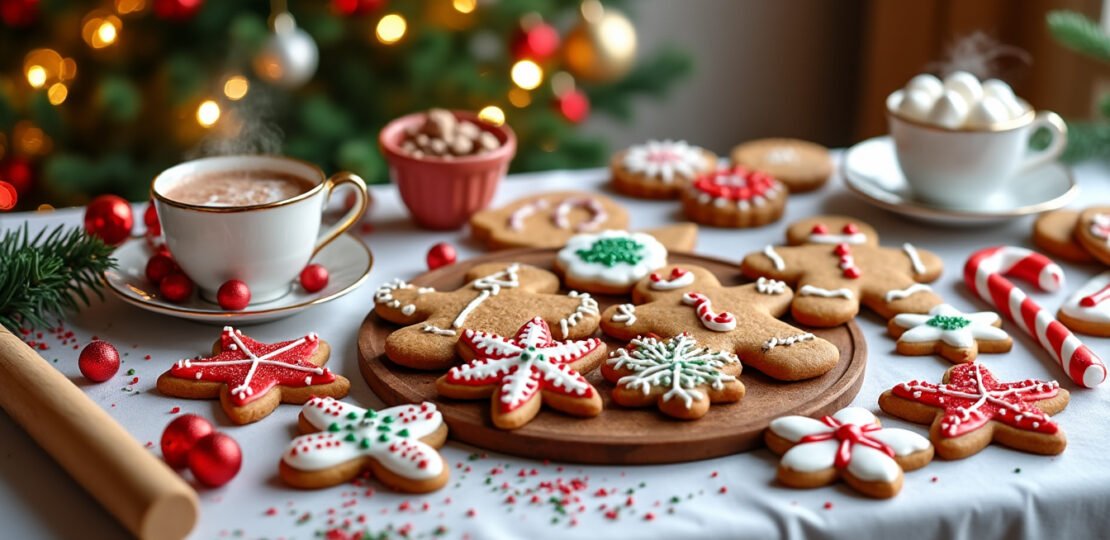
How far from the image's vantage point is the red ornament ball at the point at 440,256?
1.50 meters

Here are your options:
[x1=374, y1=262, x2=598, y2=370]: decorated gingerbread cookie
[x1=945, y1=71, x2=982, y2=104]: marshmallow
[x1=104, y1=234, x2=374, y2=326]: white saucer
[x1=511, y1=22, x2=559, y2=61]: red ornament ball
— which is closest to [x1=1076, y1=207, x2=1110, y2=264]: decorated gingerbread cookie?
[x1=945, y1=71, x2=982, y2=104]: marshmallow

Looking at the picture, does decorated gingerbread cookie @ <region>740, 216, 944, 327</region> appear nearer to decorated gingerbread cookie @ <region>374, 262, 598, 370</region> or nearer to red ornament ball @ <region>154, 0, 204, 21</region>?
decorated gingerbread cookie @ <region>374, 262, 598, 370</region>

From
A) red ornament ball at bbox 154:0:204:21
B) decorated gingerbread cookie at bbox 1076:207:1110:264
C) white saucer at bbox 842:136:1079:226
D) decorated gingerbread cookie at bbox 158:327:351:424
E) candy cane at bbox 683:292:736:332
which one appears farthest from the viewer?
red ornament ball at bbox 154:0:204:21

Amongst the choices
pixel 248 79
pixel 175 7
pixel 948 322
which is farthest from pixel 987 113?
pixel 248 79

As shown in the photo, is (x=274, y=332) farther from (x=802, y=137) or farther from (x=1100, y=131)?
(x=802, y=137)

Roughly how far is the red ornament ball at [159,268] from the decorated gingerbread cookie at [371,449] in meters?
0.42

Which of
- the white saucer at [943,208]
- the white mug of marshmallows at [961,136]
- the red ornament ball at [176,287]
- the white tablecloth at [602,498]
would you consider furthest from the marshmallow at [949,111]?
the red ornament ball at [176,287]

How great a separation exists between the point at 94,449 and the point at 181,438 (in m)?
0.08

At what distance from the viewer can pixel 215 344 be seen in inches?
48.7

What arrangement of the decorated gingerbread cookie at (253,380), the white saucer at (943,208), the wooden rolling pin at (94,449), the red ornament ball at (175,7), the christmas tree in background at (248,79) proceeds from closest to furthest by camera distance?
the wooden rolling pin at (94,449) < the decorated gingerbread cookie at (253,380) < the white saucer at (943,208) < the red ornament ball at (175,7) < the christmas tree in background at (248,79)

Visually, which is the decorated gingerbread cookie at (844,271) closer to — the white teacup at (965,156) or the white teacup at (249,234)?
the white teacup at (965,156)

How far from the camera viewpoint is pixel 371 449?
1.02 meters

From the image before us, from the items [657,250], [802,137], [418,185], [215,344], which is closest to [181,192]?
[215,344]

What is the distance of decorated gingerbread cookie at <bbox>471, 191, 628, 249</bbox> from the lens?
5.18 ft
